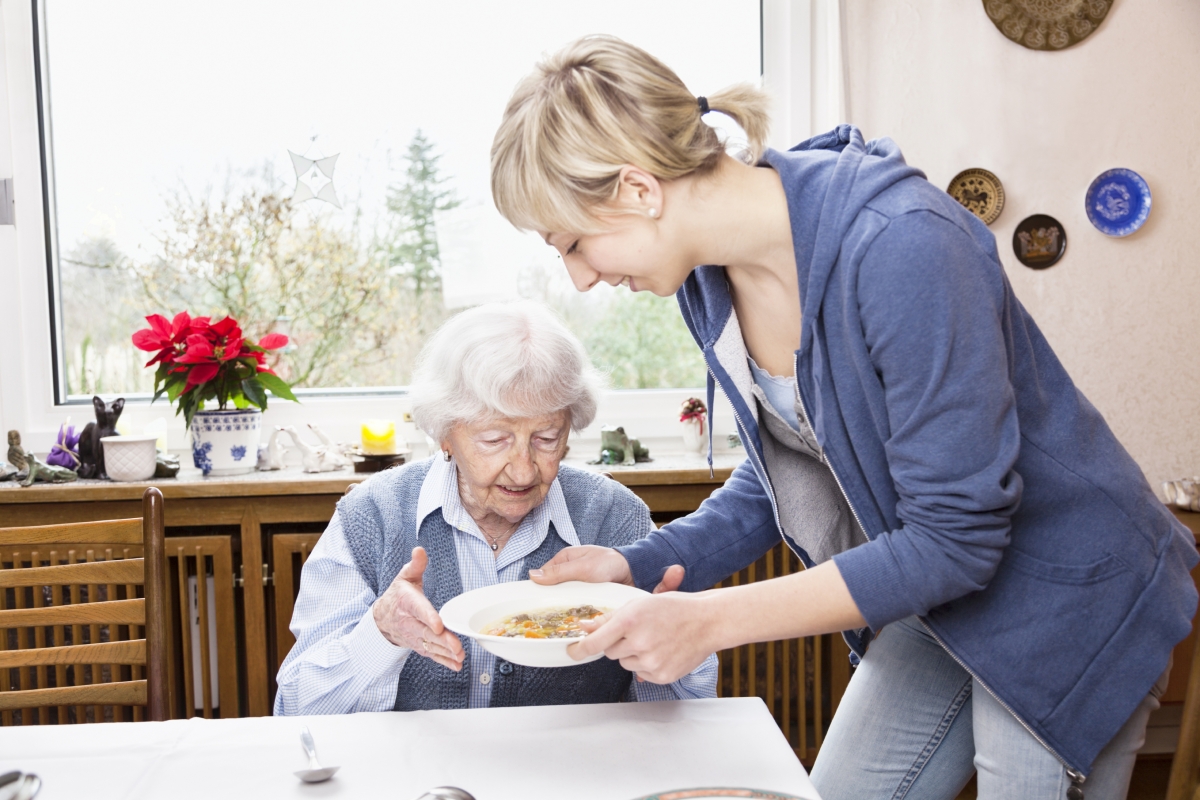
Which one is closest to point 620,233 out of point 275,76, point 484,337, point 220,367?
point 484,337

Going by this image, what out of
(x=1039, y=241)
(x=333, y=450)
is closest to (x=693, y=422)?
(x=333, y=450)

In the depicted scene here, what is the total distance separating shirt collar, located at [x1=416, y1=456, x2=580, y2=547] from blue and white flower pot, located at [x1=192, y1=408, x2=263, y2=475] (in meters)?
1.00

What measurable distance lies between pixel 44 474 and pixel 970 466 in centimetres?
219

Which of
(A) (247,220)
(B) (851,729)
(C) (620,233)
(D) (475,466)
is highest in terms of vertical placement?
(A) (247,220)

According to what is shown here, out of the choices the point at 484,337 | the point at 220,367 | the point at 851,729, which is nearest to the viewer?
the point at 851,729

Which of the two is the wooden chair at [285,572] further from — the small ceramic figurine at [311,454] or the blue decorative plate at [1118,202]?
the blue decorative plate at [1118,202]

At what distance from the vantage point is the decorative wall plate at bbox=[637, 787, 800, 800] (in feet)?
2.94

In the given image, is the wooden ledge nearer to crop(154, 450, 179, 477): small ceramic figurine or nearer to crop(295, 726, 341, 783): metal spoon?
crop(154, 450, 179, 477): small ceramic figurine

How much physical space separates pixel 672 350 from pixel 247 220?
1.29 metres

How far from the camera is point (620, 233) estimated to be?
1.08 metres

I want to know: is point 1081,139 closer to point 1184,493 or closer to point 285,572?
point 1184,493

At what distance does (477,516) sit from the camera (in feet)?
5.06

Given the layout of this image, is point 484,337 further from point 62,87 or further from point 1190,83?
point 1190,83

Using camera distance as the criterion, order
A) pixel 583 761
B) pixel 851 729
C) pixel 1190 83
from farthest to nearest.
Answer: pixel 1190 83
pixel 851 729
pixel 583 761
